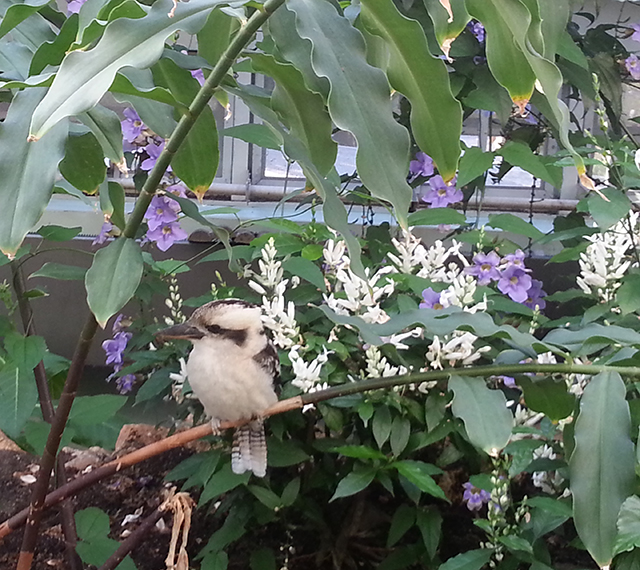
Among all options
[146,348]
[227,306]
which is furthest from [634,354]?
[146,348]

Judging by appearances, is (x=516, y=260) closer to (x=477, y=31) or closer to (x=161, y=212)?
(x=477, y=31)

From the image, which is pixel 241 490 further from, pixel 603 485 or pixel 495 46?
pixel 495 46

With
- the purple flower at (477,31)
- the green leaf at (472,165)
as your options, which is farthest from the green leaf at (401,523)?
the purple flower at (477,31)

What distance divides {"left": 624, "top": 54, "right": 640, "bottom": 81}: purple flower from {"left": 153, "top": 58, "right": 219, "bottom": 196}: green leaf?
45.9 inches

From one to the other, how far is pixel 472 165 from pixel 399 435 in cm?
53

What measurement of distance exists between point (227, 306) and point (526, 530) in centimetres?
51

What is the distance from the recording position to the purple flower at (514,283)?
Answer: 1033mm

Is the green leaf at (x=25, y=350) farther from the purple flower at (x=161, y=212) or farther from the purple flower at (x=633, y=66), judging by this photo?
the purple flower at (x=633, y=66)

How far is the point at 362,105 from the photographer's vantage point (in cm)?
43

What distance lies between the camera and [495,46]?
0.49 m

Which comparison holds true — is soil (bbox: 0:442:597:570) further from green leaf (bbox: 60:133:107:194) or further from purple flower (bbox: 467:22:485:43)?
purple flower (bbox: 467:22:485:43)

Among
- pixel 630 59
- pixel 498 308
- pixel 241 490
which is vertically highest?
pixel 630 59

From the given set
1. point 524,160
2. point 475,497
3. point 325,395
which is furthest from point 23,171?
point 524,160

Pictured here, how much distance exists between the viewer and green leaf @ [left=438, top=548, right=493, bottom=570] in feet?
2.44
